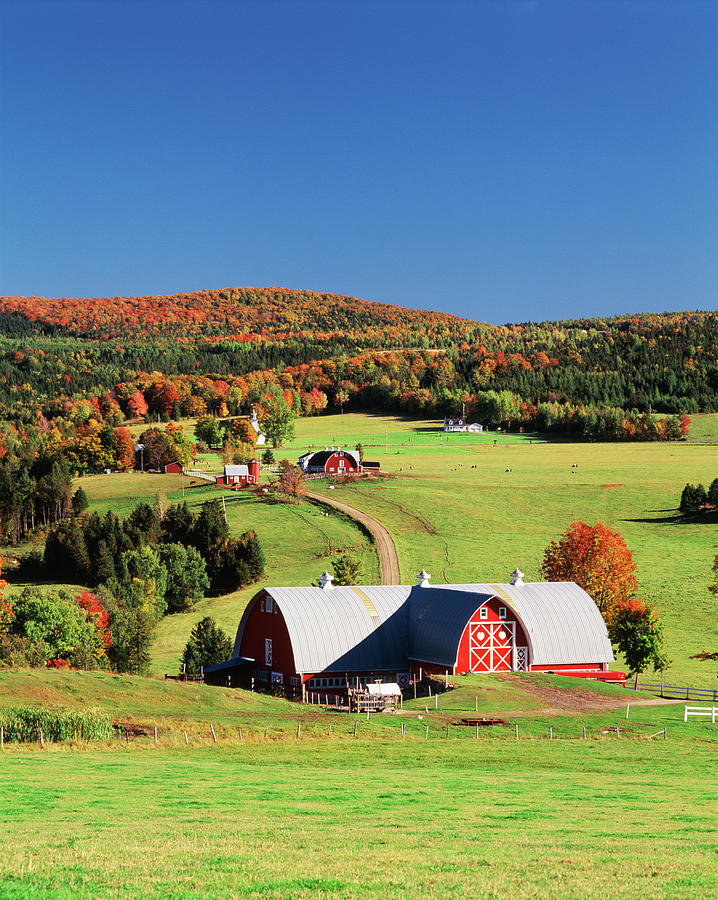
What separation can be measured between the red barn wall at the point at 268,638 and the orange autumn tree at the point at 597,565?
23770 mm

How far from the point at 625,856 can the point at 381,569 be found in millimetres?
71131

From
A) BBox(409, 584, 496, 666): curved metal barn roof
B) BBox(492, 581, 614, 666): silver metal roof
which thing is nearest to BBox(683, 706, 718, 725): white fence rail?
BBox(492, 581, 614, 666): silver metal roof

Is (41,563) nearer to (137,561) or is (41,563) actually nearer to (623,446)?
(137,561)

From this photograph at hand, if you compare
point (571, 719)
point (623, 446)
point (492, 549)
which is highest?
point (623, 446)

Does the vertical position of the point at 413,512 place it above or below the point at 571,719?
above

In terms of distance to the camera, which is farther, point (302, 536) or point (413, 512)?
point (413, 512)

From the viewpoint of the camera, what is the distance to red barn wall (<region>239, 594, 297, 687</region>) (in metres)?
58.7

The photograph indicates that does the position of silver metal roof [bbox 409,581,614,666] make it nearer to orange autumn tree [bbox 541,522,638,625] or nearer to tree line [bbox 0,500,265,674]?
orange autumn tree [bbox 541,522,638,625]

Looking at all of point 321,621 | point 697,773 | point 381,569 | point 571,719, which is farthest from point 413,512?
point 697,773

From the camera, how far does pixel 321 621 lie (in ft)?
197

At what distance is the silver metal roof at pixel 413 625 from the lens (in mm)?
58750

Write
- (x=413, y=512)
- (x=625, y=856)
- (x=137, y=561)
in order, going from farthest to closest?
(x=413, y=512), (x=137, y=561), (x=625, y=856)

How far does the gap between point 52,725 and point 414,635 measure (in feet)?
93.4

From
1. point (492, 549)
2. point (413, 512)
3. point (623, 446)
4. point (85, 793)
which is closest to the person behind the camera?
point (85, 793)
